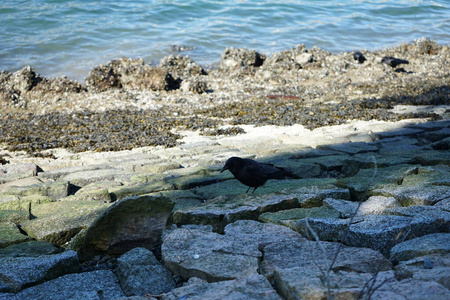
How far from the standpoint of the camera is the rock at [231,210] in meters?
3.41

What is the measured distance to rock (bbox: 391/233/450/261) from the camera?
252 cm

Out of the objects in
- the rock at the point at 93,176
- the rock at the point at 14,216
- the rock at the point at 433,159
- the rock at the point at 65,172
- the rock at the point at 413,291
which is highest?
the rock at the point at 413,291

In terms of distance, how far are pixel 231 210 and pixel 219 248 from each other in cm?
68

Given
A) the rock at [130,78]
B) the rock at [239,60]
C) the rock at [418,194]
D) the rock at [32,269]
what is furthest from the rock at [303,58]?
the rock at [32,269]

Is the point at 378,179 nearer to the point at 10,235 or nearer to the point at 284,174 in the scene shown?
the point at 284,174

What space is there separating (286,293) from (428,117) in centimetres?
642

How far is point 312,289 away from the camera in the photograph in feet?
6.88

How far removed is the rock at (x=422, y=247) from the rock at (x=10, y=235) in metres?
2.41

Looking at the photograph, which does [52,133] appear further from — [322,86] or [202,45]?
[202,45]

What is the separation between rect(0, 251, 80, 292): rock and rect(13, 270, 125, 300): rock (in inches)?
2.9

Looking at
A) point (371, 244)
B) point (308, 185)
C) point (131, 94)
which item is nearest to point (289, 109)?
point (131, 94)

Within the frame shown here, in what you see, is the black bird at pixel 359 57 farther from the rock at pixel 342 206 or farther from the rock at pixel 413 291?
the rock at pixel 413 291

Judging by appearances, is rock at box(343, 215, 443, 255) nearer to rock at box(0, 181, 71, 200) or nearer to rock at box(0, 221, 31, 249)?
rock at box(0, 221, 31, 249)

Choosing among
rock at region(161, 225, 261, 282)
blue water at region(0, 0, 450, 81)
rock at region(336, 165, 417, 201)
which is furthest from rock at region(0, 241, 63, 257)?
blue water at region(0, 0, 450, 81)
